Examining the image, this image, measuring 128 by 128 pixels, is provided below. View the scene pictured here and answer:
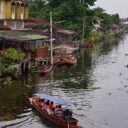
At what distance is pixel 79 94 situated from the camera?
42906 millimetres

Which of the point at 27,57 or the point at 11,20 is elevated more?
the point at 11,20

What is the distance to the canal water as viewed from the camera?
109 feet

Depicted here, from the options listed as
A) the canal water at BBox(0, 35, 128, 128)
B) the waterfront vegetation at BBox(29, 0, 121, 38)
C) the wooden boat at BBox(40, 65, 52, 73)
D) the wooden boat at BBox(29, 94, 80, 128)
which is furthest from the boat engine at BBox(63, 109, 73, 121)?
the waterfront vegetation at BBox(29, 0, 121, 38)

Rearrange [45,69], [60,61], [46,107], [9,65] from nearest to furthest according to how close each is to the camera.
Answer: [46,107] < [9,65] < [45,69] < [60,61]

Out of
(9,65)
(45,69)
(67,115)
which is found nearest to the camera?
(67,115)

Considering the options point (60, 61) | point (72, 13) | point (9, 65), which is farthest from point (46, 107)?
point (72, 13)

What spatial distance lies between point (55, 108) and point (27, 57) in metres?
22.2

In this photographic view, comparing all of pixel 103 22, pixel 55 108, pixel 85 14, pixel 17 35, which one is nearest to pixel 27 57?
pixel 17 35

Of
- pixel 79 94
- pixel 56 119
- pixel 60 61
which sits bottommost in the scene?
pixel 56 119

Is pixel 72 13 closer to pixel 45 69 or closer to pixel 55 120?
pixel 45 69

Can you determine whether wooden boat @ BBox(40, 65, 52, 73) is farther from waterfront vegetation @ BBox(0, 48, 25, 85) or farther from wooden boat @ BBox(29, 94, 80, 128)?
wooden boat @ BBox(29, 94, 80, 128)

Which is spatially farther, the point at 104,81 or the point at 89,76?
the point at 89,76

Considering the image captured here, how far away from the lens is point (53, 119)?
3219 cm

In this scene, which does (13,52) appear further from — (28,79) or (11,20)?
(11,20)
